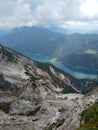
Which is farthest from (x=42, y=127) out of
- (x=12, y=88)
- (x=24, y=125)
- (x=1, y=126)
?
(x=12, y=88)

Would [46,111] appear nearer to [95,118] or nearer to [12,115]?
[12,115]

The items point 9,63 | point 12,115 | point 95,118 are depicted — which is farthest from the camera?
point 9,63

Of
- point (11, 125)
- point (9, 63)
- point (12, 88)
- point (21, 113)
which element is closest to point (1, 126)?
point (11, 125)

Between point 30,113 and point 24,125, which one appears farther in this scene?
point 30,113

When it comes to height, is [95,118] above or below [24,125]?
above

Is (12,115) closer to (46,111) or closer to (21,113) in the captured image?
(21,113)

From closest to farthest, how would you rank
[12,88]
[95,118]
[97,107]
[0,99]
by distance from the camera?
[95,118] < [97,107] < [0,99] < [12,88]

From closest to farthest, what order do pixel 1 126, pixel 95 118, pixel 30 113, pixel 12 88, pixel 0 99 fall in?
pixel 95 118 < pixel 1 126 < pixel 30 113 < pixel 0 99 < pixel 12 88

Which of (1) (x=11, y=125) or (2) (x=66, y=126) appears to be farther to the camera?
(1) (x=11, y=125)

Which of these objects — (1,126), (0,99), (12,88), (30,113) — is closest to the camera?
(1,126)
